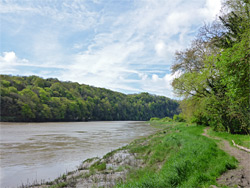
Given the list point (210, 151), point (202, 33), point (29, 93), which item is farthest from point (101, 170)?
point (29, 93)

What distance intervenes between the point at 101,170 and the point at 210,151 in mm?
5604

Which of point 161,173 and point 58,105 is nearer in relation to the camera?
point 161,173

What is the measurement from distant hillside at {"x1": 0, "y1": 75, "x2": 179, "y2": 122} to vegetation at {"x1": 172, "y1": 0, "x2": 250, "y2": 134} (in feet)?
90.5

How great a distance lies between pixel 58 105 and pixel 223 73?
8821cm

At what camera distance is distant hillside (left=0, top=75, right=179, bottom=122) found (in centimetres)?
6606

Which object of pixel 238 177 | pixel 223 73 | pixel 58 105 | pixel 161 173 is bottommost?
pixel 161 173

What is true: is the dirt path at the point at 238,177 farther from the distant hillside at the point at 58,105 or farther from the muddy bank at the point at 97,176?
the distant hillside at the point at 58,105

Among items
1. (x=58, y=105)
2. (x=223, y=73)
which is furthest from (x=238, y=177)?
(x=58, y=105)

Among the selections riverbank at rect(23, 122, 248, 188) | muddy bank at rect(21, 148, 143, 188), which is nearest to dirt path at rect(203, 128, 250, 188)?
riverbank at rect(23, 122, 248, 188)

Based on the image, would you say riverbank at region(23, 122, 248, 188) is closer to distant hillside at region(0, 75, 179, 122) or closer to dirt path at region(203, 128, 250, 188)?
dirt path at region(203, 128, 250, 188)

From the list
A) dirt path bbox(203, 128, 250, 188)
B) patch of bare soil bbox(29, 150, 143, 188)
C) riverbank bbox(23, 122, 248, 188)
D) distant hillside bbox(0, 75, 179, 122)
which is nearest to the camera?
dirt path bbox(203, 128, 250, 188)

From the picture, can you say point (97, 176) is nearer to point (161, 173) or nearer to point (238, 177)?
point (161, 173)

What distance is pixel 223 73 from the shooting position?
12195 millimetres

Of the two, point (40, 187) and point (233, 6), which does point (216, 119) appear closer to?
point (233, 6)
